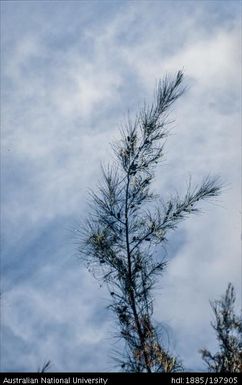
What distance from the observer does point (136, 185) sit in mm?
6680

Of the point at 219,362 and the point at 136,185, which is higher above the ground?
the point at 136,185

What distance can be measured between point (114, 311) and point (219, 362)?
171cm

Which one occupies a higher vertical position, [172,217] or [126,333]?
[172,217]

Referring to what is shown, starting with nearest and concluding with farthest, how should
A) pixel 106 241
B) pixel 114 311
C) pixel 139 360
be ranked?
pixel 139 360, pixel 114 311, pixel 106 241

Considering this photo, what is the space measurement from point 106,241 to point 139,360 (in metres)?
1.81

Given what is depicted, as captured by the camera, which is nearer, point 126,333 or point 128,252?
point 126,333
